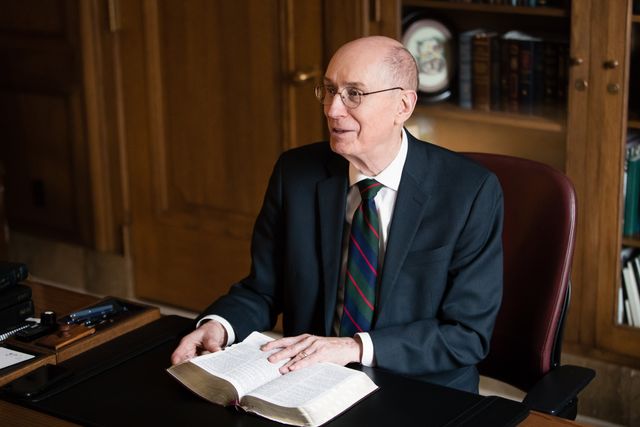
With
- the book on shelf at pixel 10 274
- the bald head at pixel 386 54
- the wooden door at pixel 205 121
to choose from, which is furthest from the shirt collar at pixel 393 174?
the wooden door at pixel 205 121

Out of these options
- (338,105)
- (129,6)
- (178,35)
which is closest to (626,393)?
(338,105)

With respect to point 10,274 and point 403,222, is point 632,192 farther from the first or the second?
point 10,274

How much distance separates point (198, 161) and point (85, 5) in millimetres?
708

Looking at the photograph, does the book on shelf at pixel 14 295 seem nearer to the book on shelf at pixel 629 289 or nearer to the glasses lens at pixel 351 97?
the glasses lens at pixel 351 97

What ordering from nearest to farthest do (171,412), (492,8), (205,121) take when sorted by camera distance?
(171,412) → (492,8) → (205,121)

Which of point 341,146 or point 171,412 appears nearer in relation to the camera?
point 171,412

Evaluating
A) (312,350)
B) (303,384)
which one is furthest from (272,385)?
(312,350)

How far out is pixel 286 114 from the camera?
3549 mm

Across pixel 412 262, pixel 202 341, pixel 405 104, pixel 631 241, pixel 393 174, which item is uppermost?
pixel 405 104

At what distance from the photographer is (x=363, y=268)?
2010 mm

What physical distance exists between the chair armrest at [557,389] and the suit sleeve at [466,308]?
5.3 inches

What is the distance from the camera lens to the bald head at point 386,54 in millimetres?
1926

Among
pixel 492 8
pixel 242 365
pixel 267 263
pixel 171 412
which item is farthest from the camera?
pixel 492 8

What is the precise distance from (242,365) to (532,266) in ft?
2.10
